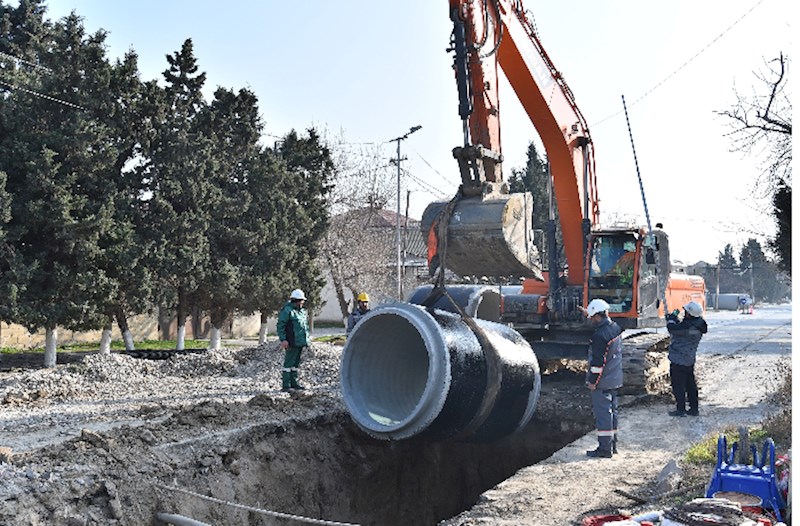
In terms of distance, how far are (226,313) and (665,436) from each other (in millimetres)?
12686

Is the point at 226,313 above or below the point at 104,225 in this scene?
below

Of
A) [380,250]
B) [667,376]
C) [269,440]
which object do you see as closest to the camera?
[269,440]

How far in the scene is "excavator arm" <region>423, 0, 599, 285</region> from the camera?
6941 mm

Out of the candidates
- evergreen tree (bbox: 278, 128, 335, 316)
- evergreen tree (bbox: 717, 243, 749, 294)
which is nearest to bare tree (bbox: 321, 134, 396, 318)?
evergreen tree (bbox: 278, 128, 335, 316)

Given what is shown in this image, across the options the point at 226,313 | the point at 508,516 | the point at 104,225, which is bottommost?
the point at 508,516

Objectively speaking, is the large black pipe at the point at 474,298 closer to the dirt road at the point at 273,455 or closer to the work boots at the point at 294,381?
the dirt road at the point at 273,455

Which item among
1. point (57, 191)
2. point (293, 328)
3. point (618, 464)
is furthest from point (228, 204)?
point (618, 464)

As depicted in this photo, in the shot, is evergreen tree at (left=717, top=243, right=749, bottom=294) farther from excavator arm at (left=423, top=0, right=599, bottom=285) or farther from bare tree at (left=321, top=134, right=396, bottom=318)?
excavator arm at (left=423, top=0, right=599, bottom=285)

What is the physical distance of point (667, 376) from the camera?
37.4ft

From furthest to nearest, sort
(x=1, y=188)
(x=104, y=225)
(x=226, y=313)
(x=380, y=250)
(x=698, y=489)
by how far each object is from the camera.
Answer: (x=380, y=250) < (x=226, y=313) < (x=104, y=225) < (x=1, y=188) < (x=698, y=489)

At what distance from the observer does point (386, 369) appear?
8.12m

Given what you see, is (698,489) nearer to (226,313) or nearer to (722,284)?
(226,313)

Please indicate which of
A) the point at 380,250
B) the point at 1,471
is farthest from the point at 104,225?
the point at 380,250

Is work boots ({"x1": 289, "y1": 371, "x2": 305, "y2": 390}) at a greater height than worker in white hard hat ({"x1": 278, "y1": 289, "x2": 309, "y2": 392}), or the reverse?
worker in white hard hat ({"x1": 278, "y1": 289, "x2": 309, "y2": 392})
